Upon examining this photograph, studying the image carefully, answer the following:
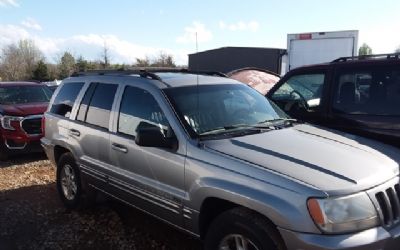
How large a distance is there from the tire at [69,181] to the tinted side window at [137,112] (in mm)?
1353

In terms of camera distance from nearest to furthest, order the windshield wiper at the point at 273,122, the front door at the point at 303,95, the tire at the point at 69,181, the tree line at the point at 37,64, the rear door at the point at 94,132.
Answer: the windshield wiper at the point at 273,122 < the rear door at the point at 94,132 < the front door at the point at 303,95 < the tire at the point at 69,181 < the tree line at the point at 37,64

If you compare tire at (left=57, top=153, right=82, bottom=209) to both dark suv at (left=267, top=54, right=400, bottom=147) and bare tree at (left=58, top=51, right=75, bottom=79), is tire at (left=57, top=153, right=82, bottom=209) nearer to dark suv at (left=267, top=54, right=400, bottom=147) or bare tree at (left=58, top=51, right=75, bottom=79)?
dark suv at (left=267, top=54, right=400, bottom=147)

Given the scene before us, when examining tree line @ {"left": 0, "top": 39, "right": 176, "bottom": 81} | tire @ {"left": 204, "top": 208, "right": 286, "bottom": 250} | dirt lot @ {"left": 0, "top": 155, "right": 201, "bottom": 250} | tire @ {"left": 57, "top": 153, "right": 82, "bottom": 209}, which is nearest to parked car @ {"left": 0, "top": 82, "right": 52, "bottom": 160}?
dirt lot @ {"left": 0, "top": 155, "right": 201, "bottom": 250}

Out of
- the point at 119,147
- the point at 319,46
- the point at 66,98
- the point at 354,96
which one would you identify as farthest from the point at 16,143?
the point at 319,46

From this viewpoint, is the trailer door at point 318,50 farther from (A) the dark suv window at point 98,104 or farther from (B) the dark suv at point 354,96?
(A) the dark suv window at point 98,104

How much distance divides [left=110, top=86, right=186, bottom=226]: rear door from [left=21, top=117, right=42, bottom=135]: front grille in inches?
200

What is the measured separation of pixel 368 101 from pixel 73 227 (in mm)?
3664

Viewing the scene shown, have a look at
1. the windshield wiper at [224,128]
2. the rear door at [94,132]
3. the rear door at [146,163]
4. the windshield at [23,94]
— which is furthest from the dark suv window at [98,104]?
the windshield at [23,94]

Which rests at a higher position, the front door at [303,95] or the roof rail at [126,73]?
the roof rail at [126,73]

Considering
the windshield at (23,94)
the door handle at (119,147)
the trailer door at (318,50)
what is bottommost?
the door handle at (119,147)

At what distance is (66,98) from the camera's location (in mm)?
6082

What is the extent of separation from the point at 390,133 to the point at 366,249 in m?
2.00

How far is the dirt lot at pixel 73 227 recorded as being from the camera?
189 inches

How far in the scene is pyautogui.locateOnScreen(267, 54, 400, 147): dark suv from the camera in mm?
4746
